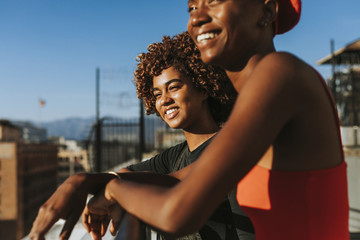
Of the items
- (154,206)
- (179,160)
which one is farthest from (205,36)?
(179,160)

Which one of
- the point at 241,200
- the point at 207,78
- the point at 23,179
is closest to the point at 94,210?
the point at 241,200

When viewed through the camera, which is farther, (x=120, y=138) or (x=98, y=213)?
(x=120, y=138)

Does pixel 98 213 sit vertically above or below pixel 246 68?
below

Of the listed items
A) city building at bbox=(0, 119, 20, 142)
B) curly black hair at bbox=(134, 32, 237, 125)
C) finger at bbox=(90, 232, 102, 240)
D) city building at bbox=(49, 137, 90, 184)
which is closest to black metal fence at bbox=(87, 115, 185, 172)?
curly black hair at bbox=(134, 32, 237, 125)

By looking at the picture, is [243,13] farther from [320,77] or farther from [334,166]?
[334,166]

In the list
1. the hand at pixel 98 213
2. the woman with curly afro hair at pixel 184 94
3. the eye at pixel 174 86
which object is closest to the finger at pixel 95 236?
the hand at pixel 98 213

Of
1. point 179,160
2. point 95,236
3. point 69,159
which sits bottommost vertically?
point 69,159

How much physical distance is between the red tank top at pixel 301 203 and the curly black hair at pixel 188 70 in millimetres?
1231

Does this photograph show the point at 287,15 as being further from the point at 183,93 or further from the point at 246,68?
the point at 183,93

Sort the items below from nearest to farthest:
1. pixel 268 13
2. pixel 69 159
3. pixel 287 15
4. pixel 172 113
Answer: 1. pixel 268 13
2. pixel 287 15
3. pixel 172 113
4. pixel 69 159

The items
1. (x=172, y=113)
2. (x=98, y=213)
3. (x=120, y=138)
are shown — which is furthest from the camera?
(x=120, y=138)

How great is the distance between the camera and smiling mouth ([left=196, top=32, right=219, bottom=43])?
41.8 inches

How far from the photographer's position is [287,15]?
1.20m

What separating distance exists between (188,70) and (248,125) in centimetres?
145
